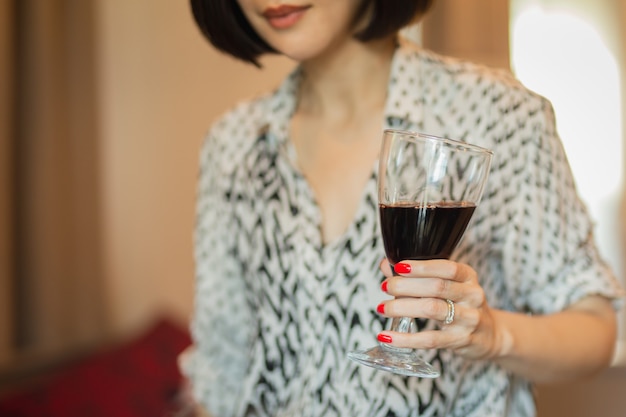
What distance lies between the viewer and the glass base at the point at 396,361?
28.9 inches

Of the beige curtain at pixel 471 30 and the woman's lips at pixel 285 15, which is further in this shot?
the beige curtain at pixel 471 30

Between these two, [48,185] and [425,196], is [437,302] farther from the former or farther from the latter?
[48,185]

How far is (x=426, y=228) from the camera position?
0.76 m

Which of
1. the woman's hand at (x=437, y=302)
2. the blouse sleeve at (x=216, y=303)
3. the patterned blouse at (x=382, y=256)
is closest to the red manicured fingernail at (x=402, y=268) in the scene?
the woman's hand at (x=437, y=302)

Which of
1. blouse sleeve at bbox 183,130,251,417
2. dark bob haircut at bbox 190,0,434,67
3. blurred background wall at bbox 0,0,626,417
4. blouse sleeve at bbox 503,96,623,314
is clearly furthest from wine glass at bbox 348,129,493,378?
blurred background wall at bbox 0,0,626,417

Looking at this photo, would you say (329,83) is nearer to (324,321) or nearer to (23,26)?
(324,321)

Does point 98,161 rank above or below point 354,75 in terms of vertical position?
below

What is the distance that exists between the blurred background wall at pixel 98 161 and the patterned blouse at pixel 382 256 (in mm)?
1342

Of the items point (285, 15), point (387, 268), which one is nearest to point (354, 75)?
point (285, 15)

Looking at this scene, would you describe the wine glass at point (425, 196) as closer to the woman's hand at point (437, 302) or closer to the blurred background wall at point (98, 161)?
the woman's hand at point (437, 302)

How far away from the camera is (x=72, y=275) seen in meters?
2.88

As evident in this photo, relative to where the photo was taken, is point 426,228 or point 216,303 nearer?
point 426,228

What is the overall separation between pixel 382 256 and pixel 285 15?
0.36 m

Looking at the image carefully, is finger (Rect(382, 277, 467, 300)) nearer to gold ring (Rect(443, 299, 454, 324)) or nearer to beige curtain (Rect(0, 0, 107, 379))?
gold ring (Rect(443, 299, 454, 324))
